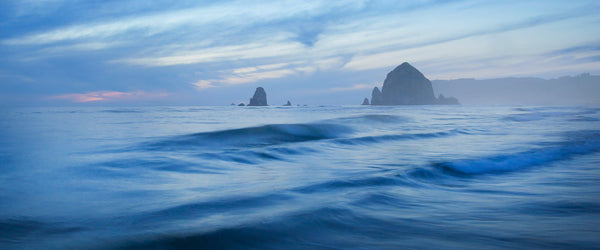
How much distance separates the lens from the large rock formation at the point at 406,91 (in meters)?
136

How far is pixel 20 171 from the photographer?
21.8ft

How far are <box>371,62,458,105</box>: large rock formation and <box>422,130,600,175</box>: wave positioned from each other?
12933 cm

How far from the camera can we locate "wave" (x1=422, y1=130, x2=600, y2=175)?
265 inches

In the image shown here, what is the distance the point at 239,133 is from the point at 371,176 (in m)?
9.34

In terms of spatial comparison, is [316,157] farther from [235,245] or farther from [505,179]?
[235,245]

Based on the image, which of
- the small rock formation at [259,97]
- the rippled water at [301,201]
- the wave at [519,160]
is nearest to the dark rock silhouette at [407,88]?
the small rock formation at [259,97]

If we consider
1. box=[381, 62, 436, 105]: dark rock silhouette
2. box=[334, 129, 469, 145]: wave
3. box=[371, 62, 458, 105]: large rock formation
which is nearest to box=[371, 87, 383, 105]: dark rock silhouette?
box=[371, 62, 458, 105]: large rock formation

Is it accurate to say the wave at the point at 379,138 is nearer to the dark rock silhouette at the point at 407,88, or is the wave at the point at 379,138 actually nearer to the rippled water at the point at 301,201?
the rippled water at the point at 301,201

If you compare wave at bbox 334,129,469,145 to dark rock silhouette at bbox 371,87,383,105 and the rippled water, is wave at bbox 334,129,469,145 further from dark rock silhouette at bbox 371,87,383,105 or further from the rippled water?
dark rock silhouette at bbox 371,87,383,105

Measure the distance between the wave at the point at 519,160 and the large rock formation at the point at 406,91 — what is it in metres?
129

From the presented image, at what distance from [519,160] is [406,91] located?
134949mm

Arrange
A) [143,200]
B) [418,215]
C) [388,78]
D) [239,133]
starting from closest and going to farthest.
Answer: [418,215]
[143,200]
[239,133]
[388,78]

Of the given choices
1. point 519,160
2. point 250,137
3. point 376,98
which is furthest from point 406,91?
point 519,160

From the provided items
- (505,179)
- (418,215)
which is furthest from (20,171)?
(505,179)
